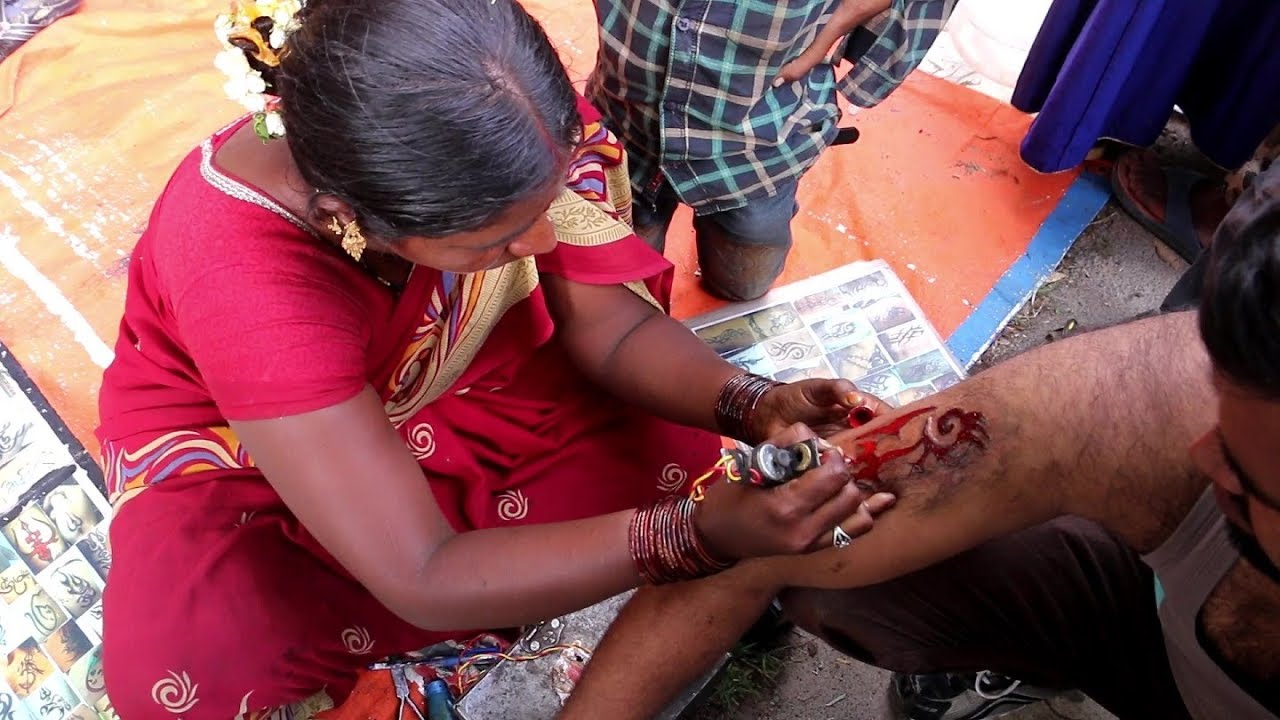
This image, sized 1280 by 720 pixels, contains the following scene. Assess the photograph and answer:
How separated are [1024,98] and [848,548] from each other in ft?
6.15

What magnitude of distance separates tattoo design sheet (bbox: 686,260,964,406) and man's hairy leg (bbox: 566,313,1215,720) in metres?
0.98

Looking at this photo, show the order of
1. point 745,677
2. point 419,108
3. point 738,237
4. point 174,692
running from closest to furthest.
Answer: point 419,108, point 174,692, point 745,677, point 738,237

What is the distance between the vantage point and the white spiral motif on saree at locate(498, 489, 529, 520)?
5.50ft

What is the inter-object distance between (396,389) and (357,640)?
1.41 ft

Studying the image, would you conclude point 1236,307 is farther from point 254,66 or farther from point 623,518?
point 254,66

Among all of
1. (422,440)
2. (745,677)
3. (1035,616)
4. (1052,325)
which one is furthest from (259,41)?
(1052,325)

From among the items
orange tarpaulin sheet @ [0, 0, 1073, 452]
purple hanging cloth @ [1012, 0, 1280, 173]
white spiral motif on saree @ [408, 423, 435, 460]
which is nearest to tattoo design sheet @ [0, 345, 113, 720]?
orange tarpaulin sheet @ [0, 0, 1073, 452]

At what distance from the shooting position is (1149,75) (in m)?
2.53

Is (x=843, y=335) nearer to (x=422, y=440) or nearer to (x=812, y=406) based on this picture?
(x=812, y=406)

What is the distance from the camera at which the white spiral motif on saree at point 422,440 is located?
1.63 meters

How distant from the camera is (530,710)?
6.28 ft

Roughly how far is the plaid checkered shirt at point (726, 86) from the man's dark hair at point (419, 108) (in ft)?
2.45

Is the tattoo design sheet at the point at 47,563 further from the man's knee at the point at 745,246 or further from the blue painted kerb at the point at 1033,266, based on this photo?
the blue painted kerb at the point at 1033,266

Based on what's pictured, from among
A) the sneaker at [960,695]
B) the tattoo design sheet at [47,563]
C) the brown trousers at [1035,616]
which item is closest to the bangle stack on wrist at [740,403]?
the brown trousers at [1035,616]
